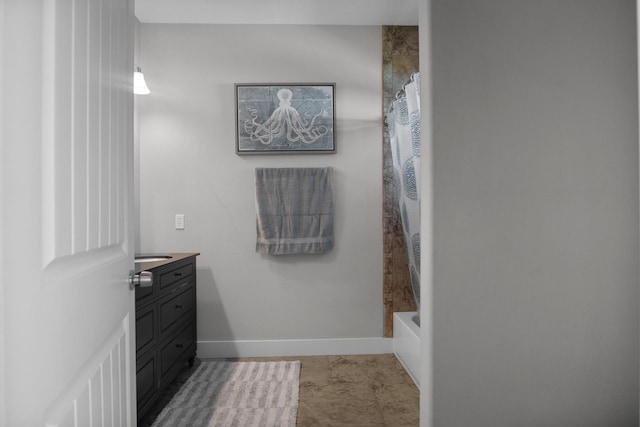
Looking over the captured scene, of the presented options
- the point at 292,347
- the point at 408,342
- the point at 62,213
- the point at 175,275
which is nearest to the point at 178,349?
the point at 175,275

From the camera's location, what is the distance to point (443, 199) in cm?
143

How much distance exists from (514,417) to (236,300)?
88.4 inches

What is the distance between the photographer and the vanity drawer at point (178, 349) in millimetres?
2403

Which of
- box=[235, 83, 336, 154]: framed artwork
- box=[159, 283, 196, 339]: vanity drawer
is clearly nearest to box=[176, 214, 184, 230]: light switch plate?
box=[159, 283, 196, 339]: vanity drawer

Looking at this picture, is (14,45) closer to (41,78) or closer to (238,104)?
(41,78)

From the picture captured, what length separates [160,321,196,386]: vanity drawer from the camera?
2403mm

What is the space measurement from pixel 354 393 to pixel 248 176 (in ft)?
5.64

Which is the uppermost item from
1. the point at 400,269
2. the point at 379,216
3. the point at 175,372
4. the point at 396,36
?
the point at 396,36

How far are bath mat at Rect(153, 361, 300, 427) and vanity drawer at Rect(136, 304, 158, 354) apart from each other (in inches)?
17.1

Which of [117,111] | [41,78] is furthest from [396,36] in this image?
[41,78]

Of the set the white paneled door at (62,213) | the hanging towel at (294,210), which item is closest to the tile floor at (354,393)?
the hanging towel at (294,210)

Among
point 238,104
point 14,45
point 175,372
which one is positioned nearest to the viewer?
point 14,45

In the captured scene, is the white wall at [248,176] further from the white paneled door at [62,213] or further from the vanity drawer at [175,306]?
the white paneled door at [62,213]

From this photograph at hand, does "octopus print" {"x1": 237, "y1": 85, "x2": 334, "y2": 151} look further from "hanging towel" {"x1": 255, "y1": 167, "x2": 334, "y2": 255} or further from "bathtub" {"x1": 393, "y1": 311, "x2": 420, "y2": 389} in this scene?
"bathtub" {"x1": 393, "y1": 311, "x2": 420, "y2": 389}
